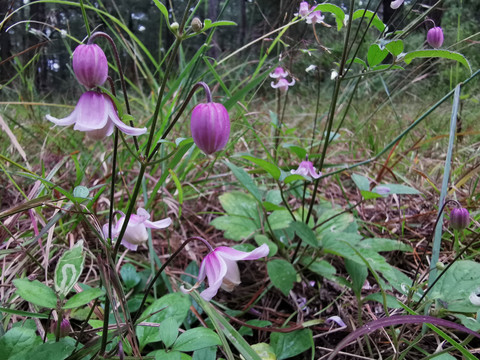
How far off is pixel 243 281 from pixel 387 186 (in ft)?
2.05

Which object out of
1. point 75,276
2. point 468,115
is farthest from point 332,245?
point 468,115

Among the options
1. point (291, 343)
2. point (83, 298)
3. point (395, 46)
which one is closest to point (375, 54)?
point (395, 46)

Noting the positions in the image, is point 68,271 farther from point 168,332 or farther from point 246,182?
point 246,182

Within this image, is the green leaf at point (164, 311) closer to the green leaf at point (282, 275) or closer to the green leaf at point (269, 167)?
the green leaf at point (282, 275)

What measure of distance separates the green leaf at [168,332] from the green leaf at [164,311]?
0.10 m

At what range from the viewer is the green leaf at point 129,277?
115 cm

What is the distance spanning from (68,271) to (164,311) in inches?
11.2

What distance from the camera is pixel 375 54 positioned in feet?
3.32

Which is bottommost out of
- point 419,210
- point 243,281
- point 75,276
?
point 243,281

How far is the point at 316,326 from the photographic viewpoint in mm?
1093

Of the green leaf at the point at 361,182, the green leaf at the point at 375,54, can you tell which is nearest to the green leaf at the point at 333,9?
the green leaf at the point at 375,54

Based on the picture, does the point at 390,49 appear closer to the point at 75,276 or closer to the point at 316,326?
the point at 316,326

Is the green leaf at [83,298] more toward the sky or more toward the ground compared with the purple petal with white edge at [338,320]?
more toward the sky

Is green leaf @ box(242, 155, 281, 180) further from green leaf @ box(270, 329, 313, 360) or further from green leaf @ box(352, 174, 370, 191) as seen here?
green leaf @ box(270, 329, 313, 360)
